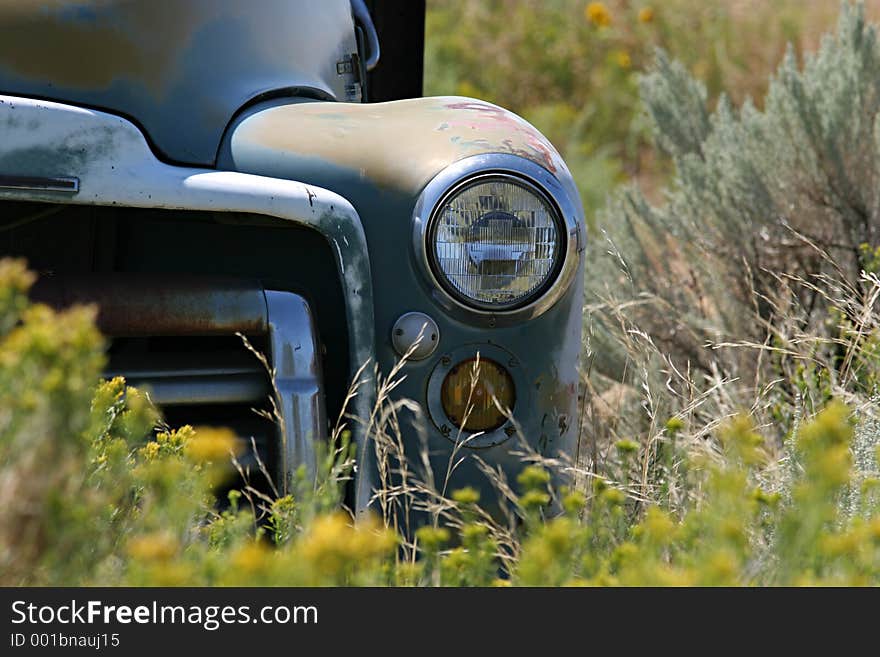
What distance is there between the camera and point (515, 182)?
→ 2.19 metres

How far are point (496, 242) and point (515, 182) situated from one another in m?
0.12

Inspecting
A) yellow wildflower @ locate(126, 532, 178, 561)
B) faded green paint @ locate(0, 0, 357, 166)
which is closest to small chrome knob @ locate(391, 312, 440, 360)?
faded green paint @ locate(0, 0, 357, 166)

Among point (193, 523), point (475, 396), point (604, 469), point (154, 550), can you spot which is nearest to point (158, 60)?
point (475, 396)

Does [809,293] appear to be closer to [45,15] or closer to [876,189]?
[876,189]

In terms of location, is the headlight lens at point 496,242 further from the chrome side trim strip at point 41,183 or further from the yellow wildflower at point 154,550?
the yellow wildflower at point 154,550

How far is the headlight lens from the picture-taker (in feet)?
7.13

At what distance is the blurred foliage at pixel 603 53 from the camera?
31.1 feet

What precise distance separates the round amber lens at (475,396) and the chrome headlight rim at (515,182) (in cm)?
10

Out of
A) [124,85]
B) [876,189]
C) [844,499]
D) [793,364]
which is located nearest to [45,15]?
[124,85]

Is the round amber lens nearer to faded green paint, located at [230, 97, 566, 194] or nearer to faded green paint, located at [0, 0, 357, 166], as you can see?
faded green paint, located at [230, 97, 566, 194]

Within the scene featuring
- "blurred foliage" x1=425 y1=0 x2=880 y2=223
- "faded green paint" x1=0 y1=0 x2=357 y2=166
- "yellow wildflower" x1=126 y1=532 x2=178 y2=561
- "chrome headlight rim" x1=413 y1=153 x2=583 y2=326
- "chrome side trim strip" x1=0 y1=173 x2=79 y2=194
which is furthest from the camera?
"blurred foliage" x1=425 y1=0 x2=880 y2=223

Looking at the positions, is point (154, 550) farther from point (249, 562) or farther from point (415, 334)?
point (415, 334)

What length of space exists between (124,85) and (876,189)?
118 inches

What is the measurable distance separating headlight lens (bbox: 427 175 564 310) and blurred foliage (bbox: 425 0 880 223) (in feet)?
22.2
